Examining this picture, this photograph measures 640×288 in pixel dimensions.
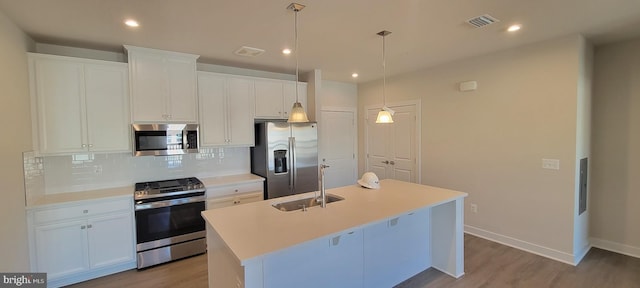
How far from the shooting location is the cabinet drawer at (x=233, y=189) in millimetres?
3523

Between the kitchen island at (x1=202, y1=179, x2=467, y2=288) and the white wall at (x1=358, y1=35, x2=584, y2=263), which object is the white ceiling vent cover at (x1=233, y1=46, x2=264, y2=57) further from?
the white wall at (x1=358, y1=35, x2=584, y2=263)

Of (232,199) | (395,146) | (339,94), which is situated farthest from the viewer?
(339,94)

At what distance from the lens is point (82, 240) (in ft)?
9.29

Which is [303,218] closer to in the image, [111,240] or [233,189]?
[233,189]

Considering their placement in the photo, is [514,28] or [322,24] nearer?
[322,24]

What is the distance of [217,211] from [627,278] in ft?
13.3

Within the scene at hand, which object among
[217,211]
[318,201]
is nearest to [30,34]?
[217,211]

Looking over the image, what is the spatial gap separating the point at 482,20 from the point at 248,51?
249 centimetres

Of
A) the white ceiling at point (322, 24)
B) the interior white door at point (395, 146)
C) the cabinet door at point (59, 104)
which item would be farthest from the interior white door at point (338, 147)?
the cabinet door at point (59, 104)

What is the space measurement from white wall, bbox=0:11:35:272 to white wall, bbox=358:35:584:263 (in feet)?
13.5

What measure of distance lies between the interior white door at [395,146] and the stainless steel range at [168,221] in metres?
3.23

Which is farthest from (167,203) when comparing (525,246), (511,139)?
(525,246)

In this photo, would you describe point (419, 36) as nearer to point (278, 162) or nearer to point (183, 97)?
point (278, 162)

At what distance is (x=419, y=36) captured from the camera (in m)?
2.98
